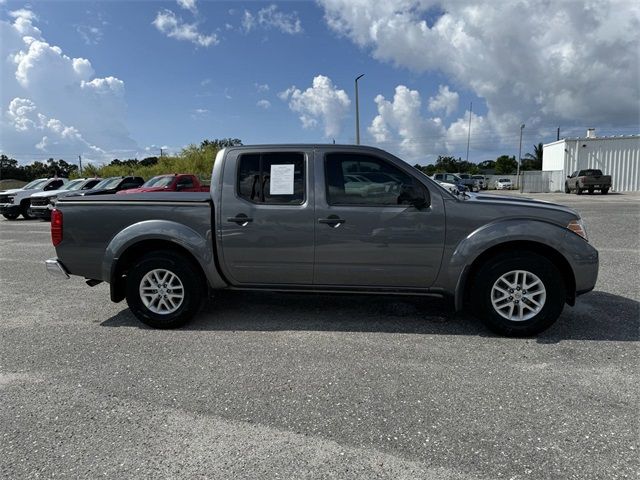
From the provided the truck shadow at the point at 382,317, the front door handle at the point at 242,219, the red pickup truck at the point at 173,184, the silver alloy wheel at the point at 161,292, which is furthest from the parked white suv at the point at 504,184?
the silver alloy wheel at the point at 161,292

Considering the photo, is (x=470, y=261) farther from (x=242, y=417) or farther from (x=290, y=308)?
(x=242, y=417)

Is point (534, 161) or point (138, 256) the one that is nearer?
point (138, 256)

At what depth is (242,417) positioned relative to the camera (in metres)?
2.94

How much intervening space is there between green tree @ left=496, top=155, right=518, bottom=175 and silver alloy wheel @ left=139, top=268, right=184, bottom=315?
93.1 m

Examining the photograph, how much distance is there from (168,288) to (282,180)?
5.41ft

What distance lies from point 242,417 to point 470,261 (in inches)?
99.8

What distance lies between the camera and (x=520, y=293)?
4188mm

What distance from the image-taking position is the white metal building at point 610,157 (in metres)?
33.2

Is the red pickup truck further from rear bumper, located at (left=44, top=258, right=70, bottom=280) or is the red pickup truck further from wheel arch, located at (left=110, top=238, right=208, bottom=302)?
wheel arch, located at (left=110, top=238, right=208, bottom=302)

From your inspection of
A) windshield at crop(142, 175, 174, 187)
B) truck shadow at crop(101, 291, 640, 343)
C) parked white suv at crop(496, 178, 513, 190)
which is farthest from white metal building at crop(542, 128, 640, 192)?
truck shadow at crop(101, 291, 640, 343)

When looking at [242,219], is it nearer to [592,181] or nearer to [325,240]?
[325,240]

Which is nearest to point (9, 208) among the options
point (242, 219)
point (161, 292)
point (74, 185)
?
point (74, 185)

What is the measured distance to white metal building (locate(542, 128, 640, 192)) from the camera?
33.2 m

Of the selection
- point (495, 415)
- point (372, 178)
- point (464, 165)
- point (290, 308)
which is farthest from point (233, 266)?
point (464, 165)
